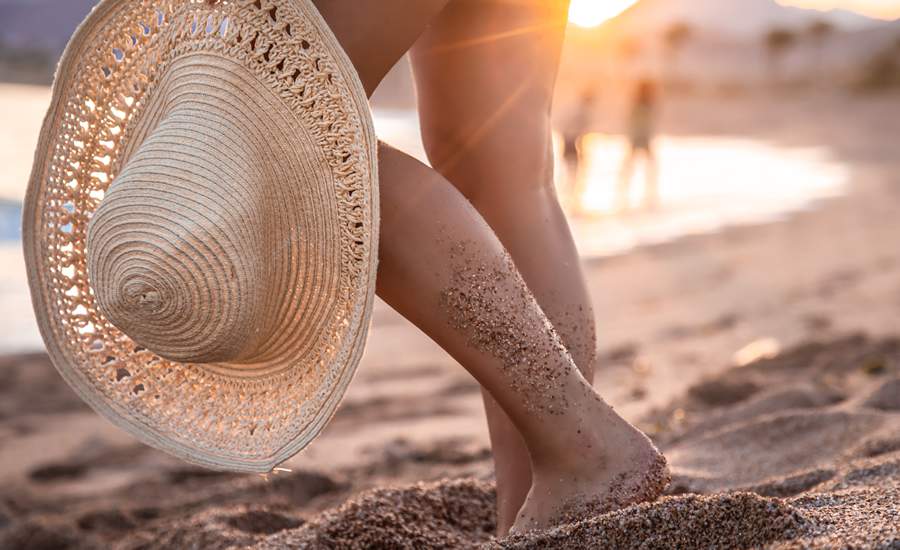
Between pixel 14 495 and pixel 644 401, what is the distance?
1.96 meters

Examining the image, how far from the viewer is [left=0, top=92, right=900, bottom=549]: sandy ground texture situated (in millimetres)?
1269

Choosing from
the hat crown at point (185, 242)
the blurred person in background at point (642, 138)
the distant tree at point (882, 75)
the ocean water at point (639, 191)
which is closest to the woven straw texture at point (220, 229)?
the hat crown at point (185, 242)

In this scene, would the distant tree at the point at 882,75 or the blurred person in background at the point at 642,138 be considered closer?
the blurred person in background at the point at 642,138

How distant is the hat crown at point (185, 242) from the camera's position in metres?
1.16

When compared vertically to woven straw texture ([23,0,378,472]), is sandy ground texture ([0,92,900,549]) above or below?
below

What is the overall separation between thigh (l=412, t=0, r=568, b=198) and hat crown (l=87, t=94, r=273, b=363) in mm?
425

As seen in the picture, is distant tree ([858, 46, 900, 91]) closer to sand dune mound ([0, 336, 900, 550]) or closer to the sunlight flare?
sand dune mound ([0, 336, 900, 550])

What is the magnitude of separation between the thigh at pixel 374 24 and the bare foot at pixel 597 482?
61cm

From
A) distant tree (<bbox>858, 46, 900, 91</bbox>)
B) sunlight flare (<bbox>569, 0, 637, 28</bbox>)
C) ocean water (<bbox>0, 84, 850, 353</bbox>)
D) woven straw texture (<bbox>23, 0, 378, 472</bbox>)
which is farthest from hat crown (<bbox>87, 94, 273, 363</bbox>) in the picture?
distant tree (<bbox>858, 46, 900, 91</bbox>)

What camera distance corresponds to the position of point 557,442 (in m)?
1.30

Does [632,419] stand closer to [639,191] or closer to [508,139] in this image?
[508,139]

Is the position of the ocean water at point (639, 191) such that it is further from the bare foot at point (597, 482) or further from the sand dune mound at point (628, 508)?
the bare foot at point (597, 482)

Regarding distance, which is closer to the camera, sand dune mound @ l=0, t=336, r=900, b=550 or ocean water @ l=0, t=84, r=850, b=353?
sand dune mound @ l=0, t=336, r=900, b=550

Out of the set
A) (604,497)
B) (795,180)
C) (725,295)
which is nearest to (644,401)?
(604,497)
